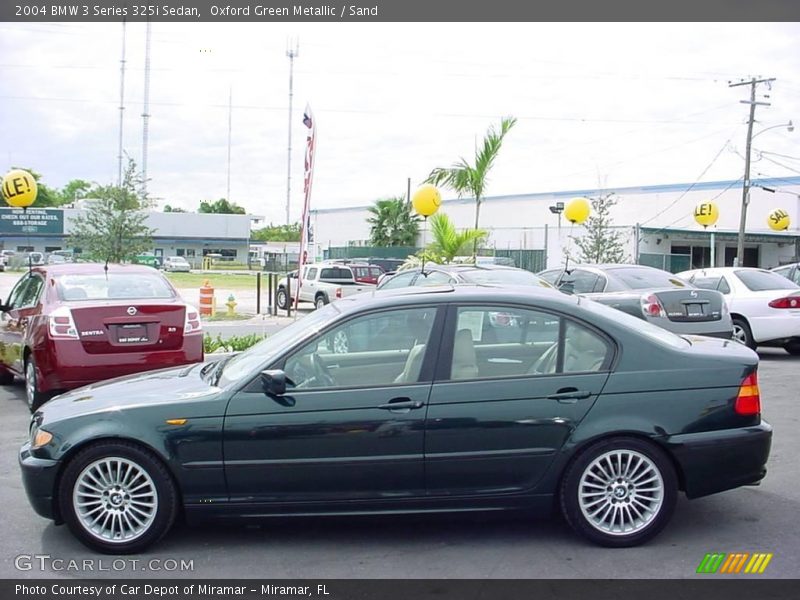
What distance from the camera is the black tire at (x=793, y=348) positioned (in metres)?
13.6

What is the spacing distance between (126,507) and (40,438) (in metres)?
0.67

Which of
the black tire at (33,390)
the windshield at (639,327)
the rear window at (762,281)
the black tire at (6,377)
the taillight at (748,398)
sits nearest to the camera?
the taillight at (748,398)

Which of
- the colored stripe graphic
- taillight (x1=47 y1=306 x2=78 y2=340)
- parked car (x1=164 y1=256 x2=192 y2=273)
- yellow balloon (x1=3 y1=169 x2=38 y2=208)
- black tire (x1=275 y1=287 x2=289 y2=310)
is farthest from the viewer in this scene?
parked car (x1=164 y1=256 x2=192 y2=273)

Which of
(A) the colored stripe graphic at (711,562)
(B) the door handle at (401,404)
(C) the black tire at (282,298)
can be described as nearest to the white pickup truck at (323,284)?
(C) the black tire at (282,298)

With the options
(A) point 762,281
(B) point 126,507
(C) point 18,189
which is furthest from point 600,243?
(B) point 126,507

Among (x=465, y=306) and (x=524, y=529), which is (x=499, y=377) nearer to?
(x=465, y=306)

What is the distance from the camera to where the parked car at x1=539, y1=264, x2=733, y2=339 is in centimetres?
1139

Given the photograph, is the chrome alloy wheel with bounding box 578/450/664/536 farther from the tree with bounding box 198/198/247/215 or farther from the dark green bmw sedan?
the tree with bounding box 198/198/247/215

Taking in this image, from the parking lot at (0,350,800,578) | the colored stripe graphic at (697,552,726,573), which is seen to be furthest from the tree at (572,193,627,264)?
the colored stripe graphic at (697,552,726,573)

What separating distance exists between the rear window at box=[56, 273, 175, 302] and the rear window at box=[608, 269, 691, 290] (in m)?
6.35

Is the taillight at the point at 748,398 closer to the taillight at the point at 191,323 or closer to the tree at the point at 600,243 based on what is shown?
the taillight at the point at 191,323

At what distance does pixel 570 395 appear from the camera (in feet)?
16.3

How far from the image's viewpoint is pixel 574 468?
4.95m

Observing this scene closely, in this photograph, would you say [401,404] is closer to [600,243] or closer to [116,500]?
[116,500]
